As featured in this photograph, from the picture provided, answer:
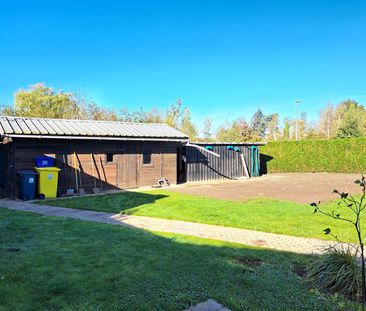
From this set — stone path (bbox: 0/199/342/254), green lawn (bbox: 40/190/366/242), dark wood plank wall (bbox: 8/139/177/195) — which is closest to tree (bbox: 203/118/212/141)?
dark wood plank wall (bbox: 8/139/177/195)

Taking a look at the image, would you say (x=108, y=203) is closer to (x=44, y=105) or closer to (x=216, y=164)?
(x=216, y=164)

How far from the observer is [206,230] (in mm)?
7020

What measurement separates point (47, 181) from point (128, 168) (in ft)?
15.1

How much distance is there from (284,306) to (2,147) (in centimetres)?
1441

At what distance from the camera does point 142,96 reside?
1436 inches

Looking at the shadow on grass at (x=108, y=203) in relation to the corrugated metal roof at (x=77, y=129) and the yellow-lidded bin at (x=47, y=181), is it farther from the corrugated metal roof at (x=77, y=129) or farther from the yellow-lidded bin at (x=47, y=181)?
the corrugated metal roof at (x=77, y=129)

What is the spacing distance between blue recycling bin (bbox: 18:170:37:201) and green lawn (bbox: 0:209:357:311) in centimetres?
622

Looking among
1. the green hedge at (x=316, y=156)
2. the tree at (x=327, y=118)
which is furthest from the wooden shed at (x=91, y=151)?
the tree at (x=327, y=118)

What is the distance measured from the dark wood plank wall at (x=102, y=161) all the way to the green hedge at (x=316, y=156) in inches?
482

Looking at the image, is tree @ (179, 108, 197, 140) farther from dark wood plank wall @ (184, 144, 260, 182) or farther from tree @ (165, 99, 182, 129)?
dark wood plank wall @ (184, 144, 260, 182)

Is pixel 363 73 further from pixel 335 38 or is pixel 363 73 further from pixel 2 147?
pixel 2 147

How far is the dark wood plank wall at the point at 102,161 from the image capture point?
12963mm

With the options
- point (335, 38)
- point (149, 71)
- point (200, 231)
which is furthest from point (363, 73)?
point (200, 231)

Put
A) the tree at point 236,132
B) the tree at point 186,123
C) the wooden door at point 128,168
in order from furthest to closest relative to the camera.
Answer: the tree at point 186,123 → the tree at point 236,132 → the wooden door at point 128,168
